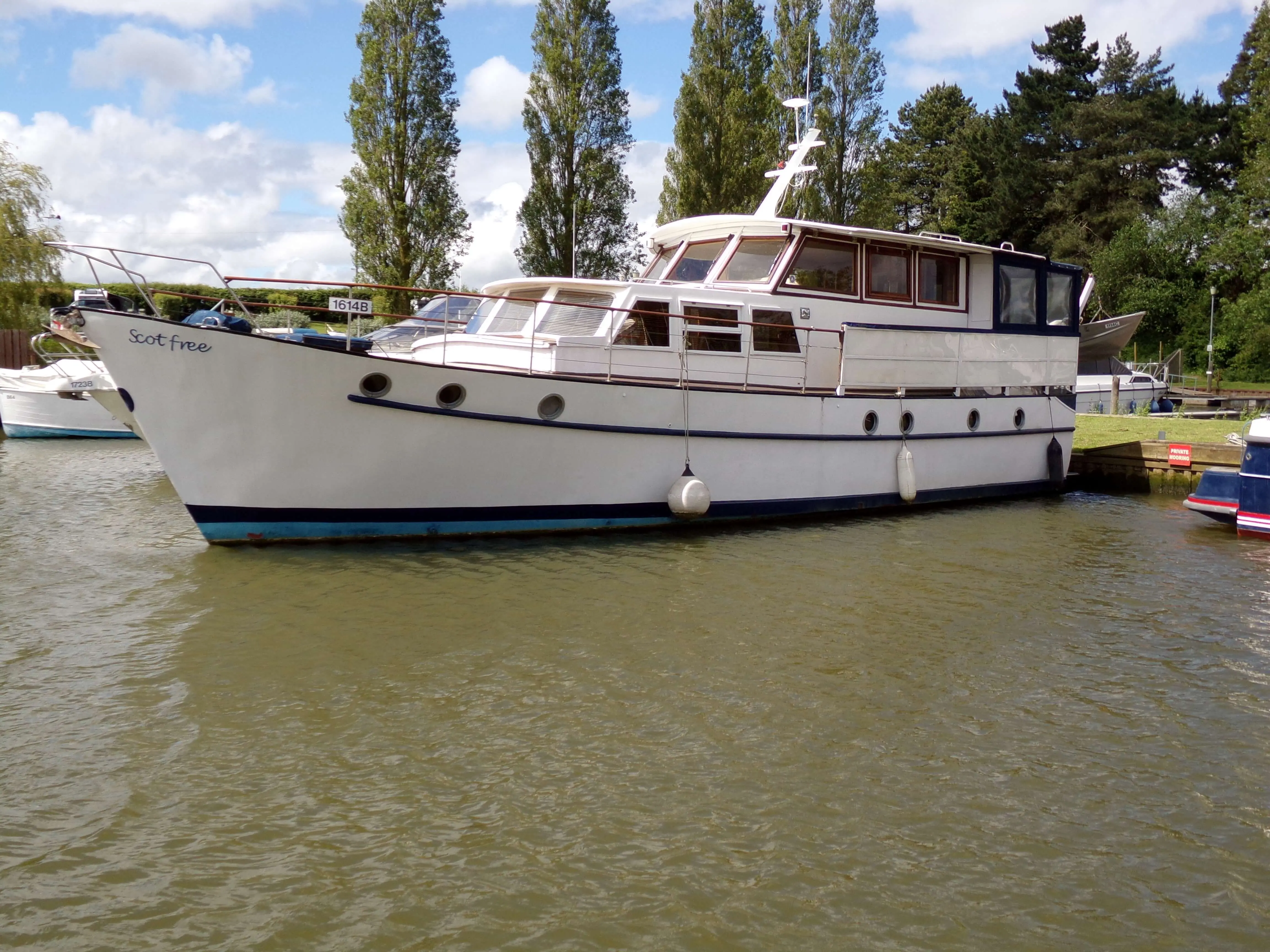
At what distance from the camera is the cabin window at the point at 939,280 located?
492 inches

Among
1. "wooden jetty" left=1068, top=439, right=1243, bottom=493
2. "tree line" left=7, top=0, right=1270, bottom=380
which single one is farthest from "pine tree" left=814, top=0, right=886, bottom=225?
"wooden jetty" left=1068, top=439, right=1243, bottom=493

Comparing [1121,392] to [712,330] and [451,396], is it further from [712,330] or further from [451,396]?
[451,396]

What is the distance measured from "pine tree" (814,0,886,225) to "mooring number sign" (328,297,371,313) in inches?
964

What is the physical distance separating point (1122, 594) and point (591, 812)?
229 inches

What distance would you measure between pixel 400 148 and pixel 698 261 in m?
16.9

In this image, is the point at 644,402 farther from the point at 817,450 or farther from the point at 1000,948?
the point at 1000,948

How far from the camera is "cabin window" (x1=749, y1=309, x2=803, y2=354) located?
1121 cm

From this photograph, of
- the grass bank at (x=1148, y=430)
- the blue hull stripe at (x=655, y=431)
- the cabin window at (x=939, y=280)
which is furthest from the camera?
the grass bank at (x=1148, y=430)

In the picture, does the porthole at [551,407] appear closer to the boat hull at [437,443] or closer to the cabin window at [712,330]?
the boat hull at [437,443]

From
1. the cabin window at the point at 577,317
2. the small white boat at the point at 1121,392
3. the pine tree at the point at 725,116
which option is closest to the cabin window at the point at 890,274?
the cabin window at the point at 577,317

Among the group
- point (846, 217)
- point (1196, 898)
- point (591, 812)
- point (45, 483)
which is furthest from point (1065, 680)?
point (846, 217)

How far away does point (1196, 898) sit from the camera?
3.72 meters

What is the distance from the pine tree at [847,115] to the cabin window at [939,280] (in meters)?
19.0

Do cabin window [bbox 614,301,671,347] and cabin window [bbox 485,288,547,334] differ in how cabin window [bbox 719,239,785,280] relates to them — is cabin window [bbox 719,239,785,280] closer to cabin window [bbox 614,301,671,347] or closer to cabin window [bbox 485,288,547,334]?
cabin window [bbox 614,301,671,347]
